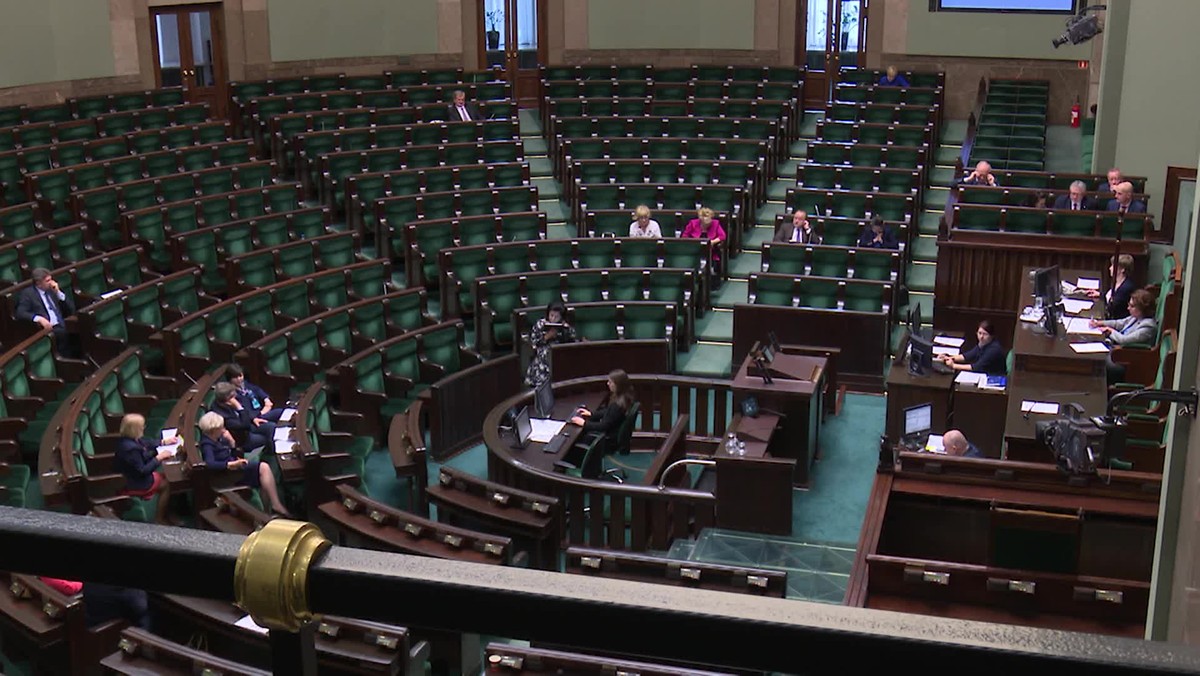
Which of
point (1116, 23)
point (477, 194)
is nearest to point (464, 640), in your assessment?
point (477, 194)

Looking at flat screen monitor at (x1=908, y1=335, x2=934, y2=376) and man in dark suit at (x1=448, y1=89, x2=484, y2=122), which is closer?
flat screen monitor at (x1=908, y1=335, x2=934, y2=376)

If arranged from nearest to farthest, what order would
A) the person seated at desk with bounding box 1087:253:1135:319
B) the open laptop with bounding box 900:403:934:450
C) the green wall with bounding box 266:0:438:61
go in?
the open laptop with bounding box 900:403:934:450, the person seated at desk with bounding box 1087:253:1135:319, the green wall with bounding box 266:0:438:61

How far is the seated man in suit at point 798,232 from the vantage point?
36.1 ft

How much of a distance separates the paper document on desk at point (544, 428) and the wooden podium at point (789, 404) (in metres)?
1.16

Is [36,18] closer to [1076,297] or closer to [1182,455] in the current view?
[1076,297]

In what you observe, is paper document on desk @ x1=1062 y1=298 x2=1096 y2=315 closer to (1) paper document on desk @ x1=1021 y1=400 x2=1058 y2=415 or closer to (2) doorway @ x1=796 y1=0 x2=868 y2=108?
(1) paper document on desk @ x1=1021 y1=400 x2=1058 y2=415

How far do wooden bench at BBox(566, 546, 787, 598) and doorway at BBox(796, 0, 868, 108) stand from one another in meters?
11.9

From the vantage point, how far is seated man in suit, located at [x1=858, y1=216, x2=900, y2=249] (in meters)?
10.9

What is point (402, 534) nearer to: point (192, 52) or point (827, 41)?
point (192, 52)

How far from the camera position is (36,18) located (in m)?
14.2

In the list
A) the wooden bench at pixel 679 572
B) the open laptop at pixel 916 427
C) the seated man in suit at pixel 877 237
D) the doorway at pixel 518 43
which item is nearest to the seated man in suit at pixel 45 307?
the wooden bench at pixel 679 572

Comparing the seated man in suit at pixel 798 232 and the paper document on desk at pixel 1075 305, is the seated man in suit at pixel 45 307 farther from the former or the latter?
the paper document on desk at pixel 1075 305

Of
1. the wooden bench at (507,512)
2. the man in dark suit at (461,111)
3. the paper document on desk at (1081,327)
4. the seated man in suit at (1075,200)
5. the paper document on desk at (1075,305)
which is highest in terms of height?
the man in dark suit at (461,111)

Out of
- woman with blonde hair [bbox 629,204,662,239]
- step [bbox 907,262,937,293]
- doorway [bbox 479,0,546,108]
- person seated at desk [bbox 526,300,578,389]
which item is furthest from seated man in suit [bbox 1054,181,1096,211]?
doorway [bbox 479,0,546,108]
